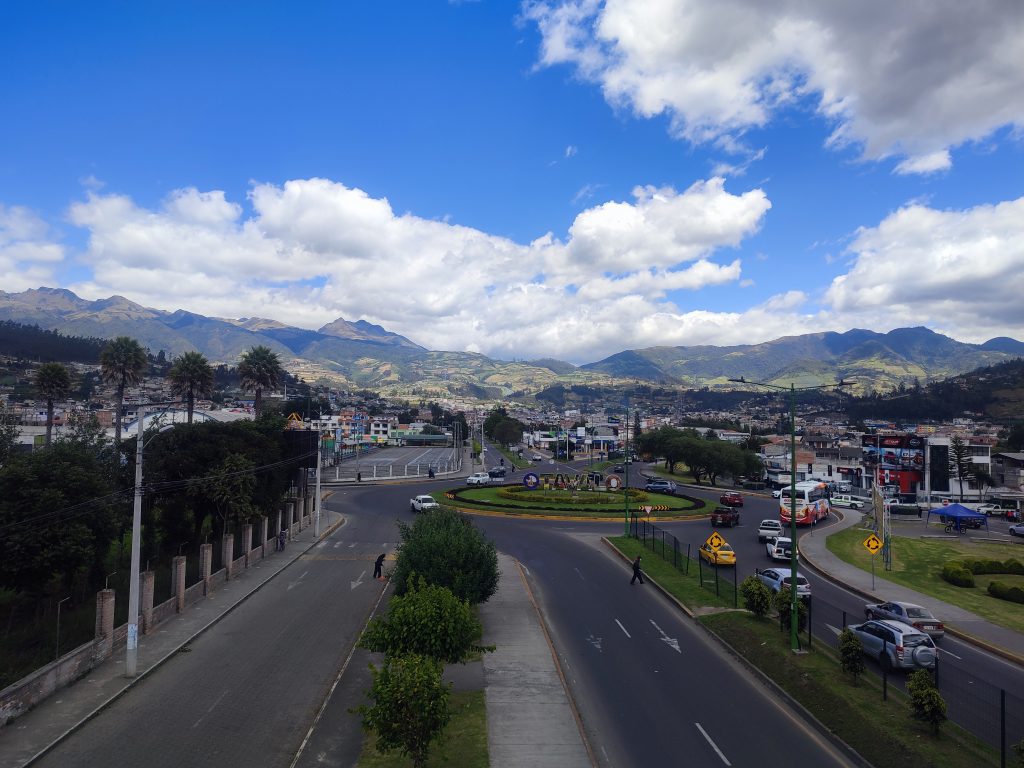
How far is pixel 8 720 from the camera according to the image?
14.7m

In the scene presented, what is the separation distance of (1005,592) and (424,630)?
27.2m

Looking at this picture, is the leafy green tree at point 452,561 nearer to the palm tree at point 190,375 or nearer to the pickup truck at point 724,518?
the pickup truck at point 724,518

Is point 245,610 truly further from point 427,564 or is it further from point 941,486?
point 941,486

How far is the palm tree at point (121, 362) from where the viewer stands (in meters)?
57.7

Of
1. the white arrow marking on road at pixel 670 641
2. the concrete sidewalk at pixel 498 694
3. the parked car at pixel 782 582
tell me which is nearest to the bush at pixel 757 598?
the parked car at pixel 782 582

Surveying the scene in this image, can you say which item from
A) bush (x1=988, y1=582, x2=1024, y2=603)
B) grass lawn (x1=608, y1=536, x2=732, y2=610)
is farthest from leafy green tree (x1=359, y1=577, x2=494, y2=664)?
bush (x1=988, y1=582, x2=1024, y2=603)

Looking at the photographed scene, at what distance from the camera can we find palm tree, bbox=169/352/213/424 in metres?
62.1

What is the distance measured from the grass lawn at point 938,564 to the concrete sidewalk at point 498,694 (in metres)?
16.7

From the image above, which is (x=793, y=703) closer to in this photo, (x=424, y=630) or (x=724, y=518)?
(x=424, y=630)

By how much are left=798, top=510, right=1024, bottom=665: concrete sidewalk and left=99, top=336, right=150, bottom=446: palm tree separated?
56.8 meters

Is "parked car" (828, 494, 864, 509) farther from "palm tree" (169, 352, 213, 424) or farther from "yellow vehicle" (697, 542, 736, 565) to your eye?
"palm tree" (169, 352, 213, 424)

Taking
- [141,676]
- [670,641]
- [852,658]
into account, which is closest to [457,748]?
[670,641]

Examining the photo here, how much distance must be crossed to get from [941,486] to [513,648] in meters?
79.8

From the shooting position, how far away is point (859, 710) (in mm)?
14938
